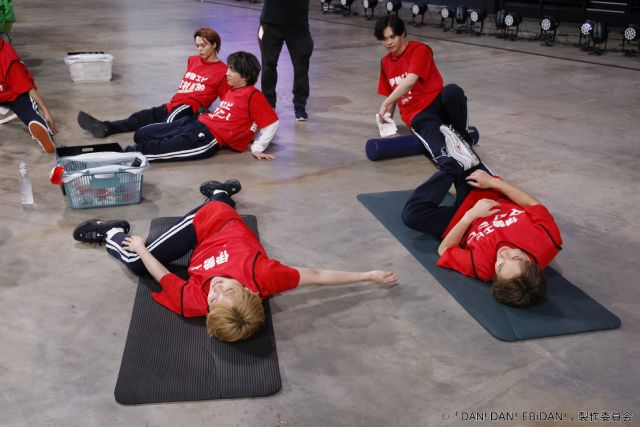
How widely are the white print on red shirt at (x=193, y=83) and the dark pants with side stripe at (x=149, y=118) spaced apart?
0.15 meters

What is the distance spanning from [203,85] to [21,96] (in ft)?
4.53

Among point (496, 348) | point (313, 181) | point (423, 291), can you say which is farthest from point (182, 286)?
point (313, 181)

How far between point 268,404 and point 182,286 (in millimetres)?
722

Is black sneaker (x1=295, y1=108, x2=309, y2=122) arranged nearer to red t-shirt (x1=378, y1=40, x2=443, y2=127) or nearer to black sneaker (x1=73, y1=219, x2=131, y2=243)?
red t-shirt (x1=378, y1=40, x2=443, y2=127)

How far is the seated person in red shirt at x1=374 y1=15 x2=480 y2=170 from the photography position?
4.69 m

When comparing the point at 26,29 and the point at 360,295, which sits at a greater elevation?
the point at 26,29

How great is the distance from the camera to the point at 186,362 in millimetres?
2553

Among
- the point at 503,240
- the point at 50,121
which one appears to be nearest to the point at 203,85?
the point at 50,121

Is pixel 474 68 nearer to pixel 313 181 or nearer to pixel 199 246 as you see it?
pixel 313 181

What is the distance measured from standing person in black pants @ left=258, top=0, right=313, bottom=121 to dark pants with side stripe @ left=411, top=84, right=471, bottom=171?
1264 millimetres

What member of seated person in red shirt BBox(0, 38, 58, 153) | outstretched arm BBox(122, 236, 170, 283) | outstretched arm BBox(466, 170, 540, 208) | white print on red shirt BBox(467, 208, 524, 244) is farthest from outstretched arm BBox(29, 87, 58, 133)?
white print on red shirt BBox(467, 208, 524, 244)

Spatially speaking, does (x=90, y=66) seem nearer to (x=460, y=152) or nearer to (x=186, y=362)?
(x=460, y=152)

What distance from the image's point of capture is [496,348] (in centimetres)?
269

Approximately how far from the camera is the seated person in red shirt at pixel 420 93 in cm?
469
